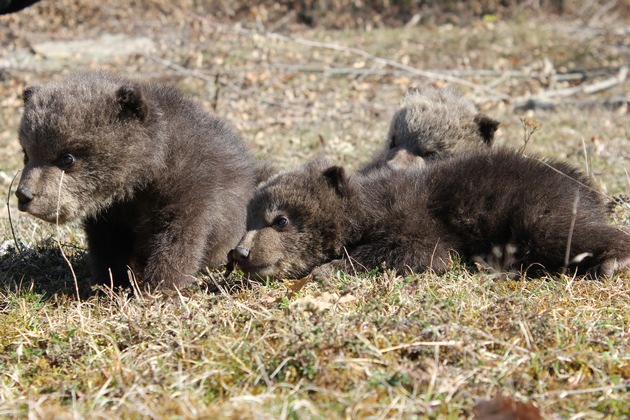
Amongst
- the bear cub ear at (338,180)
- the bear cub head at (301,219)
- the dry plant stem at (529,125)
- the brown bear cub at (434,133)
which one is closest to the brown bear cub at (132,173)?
the bear cub head at (301,219)

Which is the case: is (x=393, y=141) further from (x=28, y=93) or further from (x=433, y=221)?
(x=28, y=93)

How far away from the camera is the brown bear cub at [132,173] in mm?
5137

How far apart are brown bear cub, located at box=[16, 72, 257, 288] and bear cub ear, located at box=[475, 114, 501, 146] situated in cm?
321

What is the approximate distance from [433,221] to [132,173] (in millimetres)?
2285

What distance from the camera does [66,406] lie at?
360 cm

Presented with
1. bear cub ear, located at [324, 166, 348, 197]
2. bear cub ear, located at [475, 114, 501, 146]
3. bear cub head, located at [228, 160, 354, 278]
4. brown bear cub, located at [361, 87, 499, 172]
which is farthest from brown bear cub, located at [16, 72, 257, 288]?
bear cub ear, located at [475, 114, 501, 146]

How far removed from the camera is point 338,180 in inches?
229

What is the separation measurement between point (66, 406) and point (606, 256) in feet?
12.3

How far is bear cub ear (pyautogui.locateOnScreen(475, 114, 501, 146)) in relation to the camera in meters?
7.78

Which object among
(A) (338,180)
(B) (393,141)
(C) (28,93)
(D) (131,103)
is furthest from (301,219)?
(B) (393,141)

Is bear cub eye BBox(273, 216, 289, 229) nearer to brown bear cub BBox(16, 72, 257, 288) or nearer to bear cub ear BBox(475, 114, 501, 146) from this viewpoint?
brown bear cub BBox(16, 72, 257, 288)

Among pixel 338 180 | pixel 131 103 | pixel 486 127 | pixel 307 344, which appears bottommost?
pixel 307 344

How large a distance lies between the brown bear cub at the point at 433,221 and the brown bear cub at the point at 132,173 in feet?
1.21

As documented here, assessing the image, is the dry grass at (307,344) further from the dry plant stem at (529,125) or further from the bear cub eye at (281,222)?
the dry plant stem at (529,125)
